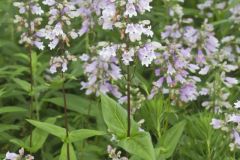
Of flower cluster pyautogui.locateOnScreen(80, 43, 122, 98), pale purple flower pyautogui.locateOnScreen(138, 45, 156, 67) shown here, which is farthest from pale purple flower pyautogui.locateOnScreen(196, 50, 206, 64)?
pale purple flower pyautogui.locateOnScreen(138, 45, 156, 67)

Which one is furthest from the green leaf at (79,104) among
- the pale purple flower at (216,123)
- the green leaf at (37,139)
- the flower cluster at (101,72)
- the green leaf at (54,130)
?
the pale purple flower at (216,123)

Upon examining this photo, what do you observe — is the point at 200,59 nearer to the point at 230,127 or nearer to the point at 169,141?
the point at 230,127

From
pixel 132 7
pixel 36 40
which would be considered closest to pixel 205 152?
pixel 132 7

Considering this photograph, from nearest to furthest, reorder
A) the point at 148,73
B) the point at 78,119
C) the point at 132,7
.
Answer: the point at 132,7
the point at 78,119
the point at 148,73

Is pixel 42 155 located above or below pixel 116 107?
below

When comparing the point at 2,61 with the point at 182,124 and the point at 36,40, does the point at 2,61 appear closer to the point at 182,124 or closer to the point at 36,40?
the point at 36,40

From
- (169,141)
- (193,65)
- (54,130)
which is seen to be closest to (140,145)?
(169,141)

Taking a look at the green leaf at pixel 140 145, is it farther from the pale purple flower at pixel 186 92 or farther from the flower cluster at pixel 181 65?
the pale purple flower at pixel 186 92
